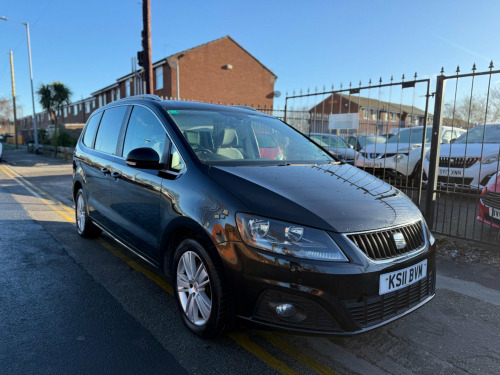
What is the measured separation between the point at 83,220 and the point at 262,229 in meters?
3.83

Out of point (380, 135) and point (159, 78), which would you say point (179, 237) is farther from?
point (159, 78)

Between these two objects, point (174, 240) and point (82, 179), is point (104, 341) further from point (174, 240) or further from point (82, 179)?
point (82, 179)

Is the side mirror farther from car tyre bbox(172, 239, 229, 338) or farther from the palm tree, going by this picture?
the palm tree

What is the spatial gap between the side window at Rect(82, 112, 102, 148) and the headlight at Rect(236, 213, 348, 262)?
3.43 meters

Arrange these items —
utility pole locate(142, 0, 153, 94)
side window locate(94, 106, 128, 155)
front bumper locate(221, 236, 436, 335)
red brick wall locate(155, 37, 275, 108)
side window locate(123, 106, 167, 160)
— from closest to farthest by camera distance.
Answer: front bumper locate(221, 236, 436, 335) → side window locate(123, 106, 167, 160) → side window locate(94, 106, 128, 155) → utility pole locate(142, 0, 153, 94) → red brick wall locate(155, 37, 275, 108)

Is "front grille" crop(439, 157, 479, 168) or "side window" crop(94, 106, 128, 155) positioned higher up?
"side window" crop(94, 106, 128, 155)

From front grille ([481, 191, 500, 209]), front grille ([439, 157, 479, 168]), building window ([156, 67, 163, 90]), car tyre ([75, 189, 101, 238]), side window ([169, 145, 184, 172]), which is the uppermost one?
building window ([156, 67, 163, 90])

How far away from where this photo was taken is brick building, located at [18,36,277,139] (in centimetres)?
3039

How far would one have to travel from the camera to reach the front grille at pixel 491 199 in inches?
172

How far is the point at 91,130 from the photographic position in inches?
198

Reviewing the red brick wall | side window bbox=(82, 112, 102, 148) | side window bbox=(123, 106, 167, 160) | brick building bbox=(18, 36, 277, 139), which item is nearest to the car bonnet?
side window bbox=(123, 106, 167, 160)

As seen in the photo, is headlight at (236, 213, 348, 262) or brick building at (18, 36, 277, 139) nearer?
headlight at (236, 213, 348, 262)

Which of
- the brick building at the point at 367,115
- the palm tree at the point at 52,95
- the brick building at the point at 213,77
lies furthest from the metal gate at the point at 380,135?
the palm tree at the point at 52,95

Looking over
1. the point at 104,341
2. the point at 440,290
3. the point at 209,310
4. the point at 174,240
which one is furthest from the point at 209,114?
the point at 440,290
